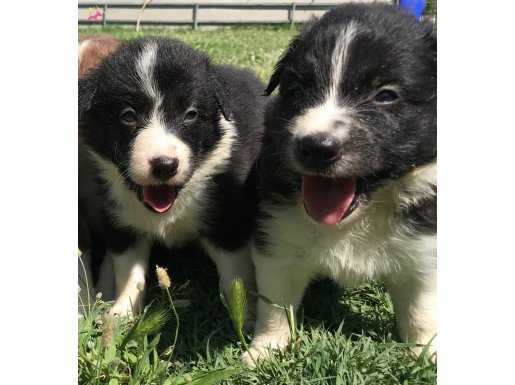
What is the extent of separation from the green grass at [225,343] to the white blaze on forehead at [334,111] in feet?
2.00

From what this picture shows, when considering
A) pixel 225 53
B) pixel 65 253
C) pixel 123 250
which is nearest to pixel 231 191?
pixel 123 250

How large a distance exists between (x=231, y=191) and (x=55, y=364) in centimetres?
171

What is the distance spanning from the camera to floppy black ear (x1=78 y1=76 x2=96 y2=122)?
126 inches

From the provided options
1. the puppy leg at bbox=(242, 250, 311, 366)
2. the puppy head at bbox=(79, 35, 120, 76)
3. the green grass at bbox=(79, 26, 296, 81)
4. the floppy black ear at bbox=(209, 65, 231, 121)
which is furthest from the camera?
the puppy head at bbox=(79, 35, 120, 76)

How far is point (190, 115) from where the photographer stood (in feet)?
10.5

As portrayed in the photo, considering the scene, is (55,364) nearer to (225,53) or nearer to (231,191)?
(231,191)

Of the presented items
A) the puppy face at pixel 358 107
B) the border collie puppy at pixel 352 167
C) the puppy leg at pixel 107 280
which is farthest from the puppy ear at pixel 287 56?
the puppy leg at pixel 107 280

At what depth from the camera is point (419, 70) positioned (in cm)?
246

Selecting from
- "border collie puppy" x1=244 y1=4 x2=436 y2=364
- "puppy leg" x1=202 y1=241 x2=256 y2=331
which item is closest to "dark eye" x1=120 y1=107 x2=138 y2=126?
"border collie puppy" x1=244 y1=4 x2=436 y2=364

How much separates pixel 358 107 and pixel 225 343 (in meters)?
1.36

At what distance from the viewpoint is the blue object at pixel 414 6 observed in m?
2.75

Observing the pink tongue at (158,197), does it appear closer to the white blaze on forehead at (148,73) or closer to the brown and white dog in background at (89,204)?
the white blaze on forehead at (148,73)

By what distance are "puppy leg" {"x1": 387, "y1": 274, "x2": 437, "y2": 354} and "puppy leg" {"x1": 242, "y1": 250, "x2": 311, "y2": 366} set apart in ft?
1.56

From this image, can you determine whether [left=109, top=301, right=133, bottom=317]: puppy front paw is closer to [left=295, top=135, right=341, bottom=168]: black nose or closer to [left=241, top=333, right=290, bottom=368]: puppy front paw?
[left=241, top=333, right=290, bottom=368]: puppy front paw
